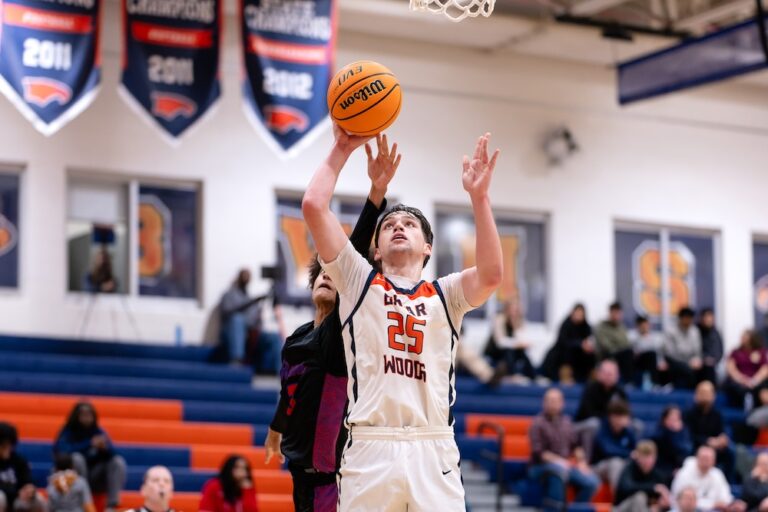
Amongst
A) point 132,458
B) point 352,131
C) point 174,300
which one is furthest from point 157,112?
point 352,131

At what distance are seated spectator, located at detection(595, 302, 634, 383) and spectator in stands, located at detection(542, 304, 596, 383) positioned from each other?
184 mm

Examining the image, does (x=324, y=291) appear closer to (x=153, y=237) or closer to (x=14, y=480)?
(x=14, y=480)

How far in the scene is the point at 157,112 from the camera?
12.6 meters

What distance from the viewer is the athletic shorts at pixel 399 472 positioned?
5.05m

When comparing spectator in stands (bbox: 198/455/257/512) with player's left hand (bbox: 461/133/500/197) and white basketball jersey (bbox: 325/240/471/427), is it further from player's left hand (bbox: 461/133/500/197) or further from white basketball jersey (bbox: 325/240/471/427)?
player's left hand (bbox: 461/133/500/197)

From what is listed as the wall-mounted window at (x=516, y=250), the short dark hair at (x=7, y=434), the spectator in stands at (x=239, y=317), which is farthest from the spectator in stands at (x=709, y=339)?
the short dark hair at (x=7, y=434)

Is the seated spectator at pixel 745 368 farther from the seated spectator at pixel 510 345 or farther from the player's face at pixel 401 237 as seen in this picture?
the player's face at pixel 401 237

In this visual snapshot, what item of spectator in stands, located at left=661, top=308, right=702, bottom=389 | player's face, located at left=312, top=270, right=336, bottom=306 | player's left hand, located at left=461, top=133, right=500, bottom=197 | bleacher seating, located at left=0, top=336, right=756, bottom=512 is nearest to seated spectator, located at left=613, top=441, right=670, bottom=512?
bleacher seating, located at left=0, top=336, right=756, bottom=512

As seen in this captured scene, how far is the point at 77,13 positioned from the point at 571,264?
9539mm

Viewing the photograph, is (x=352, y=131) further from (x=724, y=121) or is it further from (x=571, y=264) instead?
(x=724, y=121)

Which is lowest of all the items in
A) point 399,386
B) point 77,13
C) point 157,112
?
point 399,386

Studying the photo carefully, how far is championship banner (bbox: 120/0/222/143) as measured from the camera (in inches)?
495

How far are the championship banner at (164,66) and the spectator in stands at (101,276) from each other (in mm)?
3871

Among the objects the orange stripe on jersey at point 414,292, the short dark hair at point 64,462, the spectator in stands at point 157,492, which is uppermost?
the orange stripe on jersey at point 414,292
